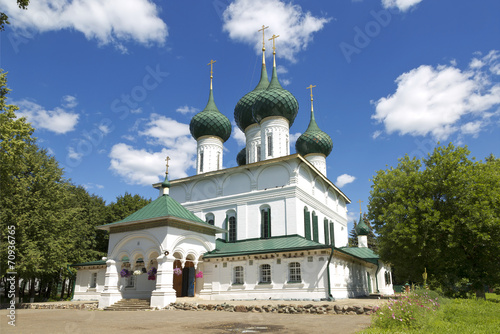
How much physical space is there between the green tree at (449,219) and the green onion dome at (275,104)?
8.84 meters

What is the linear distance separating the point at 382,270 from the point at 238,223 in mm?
13112

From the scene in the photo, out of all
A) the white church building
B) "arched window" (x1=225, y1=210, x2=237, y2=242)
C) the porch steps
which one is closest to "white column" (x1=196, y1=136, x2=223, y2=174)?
the white church building

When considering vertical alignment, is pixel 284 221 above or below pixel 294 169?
below

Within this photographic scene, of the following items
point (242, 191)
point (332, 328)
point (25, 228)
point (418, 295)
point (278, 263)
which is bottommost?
point (332, 328)

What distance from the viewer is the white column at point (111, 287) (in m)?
17.3

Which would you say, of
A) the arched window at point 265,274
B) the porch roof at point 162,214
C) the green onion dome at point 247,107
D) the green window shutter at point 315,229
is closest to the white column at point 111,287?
the porch roof at point 162,214

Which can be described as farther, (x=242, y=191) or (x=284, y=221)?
(x=242, y=191)

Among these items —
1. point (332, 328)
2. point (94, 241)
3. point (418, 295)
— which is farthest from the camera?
point (94, 241)

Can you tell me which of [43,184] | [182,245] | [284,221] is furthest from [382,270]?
[43,184]

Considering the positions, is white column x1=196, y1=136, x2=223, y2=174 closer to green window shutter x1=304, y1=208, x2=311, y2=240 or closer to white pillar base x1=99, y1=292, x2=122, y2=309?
green window shutter x1=304, y1=208, x2=311, y2=240

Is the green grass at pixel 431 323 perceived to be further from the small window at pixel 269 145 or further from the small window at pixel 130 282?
the small window at pixel 130 282

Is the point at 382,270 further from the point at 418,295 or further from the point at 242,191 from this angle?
the point at 418,295

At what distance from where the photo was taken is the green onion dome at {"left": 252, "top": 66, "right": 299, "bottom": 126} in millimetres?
24328

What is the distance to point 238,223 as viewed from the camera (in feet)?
72.7
